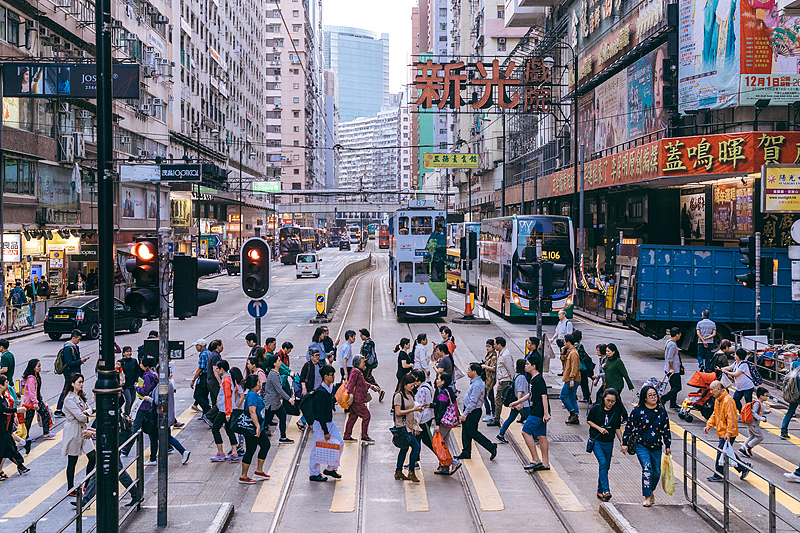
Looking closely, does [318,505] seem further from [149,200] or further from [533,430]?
[149,200]

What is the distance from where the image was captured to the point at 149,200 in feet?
187

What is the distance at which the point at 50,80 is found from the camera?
31.7m

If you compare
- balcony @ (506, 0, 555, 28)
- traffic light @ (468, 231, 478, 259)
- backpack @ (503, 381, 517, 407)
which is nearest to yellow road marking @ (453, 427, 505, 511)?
backpack @ (503, 381, 517, 407)

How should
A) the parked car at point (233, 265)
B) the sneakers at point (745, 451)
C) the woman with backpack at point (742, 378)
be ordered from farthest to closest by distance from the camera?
the parked car at point (233, 265) < the woman with backpack at point (742, 378) < the sneakers at point (745, 451)

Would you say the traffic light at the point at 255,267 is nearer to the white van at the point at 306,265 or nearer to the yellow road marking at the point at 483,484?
the yellow road marking at the point at 483,484

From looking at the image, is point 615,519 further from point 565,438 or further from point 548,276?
point 548,276

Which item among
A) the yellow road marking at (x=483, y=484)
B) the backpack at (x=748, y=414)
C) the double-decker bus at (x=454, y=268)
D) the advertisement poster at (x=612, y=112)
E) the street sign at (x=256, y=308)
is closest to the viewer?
the yellow road marking at (x=483, y=484)

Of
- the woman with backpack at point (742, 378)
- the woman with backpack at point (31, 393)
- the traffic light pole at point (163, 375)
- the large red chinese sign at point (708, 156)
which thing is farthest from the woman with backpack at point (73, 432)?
the large red chinese sign at point (708, 156)

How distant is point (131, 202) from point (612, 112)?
104 ft

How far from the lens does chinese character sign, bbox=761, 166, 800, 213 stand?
26.1 m

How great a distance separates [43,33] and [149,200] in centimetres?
2040

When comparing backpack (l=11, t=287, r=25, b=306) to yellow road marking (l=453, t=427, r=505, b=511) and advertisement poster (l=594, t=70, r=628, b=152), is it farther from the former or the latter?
advertisement poster (l=594, t=70, r=628, b=152)

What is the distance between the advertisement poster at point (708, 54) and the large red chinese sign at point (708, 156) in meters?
2.11

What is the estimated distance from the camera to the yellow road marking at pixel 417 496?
10508 mm
